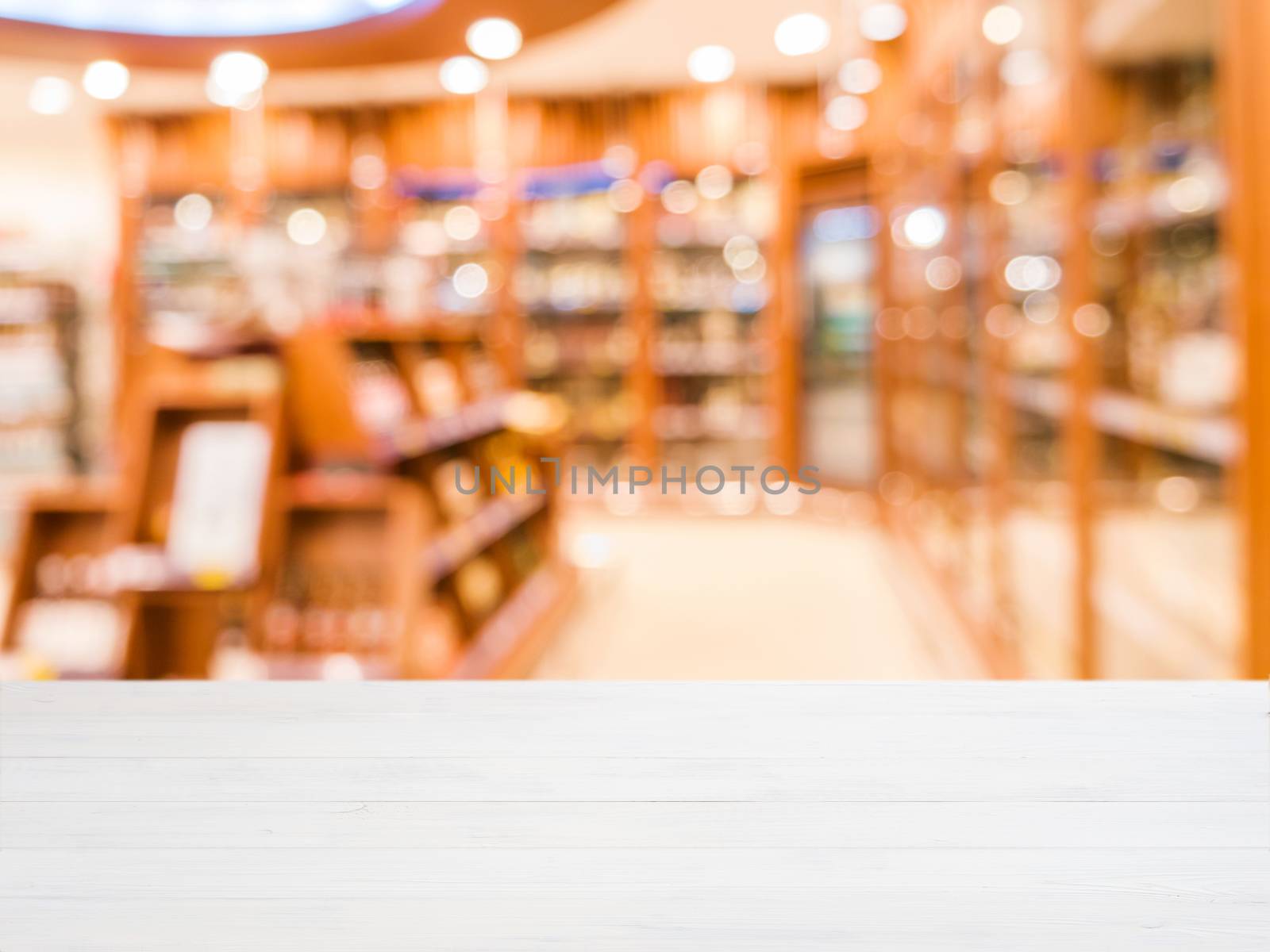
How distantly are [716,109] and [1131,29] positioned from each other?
600 centimetres

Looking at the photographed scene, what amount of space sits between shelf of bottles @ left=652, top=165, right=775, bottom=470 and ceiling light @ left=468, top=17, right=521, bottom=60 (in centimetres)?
661

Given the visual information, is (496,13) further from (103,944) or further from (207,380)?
(207,380)

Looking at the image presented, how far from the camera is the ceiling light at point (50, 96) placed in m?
7.62

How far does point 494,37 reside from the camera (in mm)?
1439

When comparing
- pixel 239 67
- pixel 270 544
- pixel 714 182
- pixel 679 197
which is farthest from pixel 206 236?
pixel 239 67

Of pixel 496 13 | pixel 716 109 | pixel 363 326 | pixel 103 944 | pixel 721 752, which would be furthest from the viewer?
pixel 716 109

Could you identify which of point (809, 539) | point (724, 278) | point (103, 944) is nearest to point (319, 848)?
point (103, 944)

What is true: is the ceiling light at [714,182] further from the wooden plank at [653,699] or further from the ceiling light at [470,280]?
the wooden plank at [653,699]

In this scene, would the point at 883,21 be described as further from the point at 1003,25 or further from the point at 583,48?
the point at 1003,25

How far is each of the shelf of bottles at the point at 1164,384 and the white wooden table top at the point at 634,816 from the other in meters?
1.13

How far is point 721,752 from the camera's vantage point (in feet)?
2.43

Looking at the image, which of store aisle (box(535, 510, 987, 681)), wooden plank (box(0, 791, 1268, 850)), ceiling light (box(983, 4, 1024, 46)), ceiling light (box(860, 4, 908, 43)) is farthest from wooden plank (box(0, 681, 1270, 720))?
ceiling light (box(860, 4, 908, 43))

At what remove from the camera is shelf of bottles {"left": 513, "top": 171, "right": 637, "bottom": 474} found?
325 inches

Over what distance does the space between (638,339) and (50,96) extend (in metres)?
4.59
